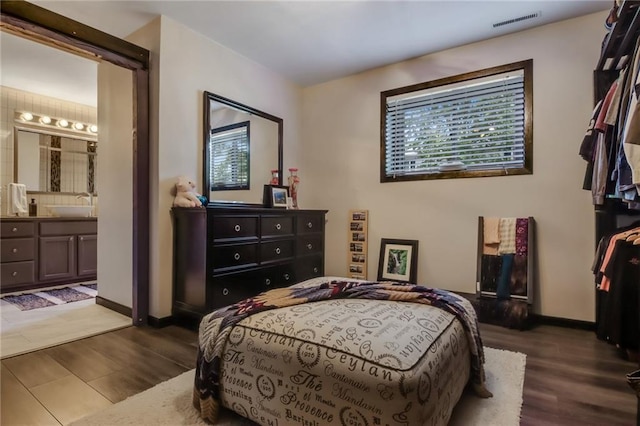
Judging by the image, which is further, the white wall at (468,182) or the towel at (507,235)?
the towel at (507,235)

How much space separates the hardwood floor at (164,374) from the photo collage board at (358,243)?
1.55m

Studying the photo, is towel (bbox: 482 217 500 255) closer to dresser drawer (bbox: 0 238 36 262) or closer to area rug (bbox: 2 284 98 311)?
area rug (bbox: 2 284 98 311)

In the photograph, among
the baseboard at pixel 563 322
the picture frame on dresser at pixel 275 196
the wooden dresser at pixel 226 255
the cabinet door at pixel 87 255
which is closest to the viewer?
the wooden dresser at pixel 226 255

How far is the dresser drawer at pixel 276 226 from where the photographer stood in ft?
9.94

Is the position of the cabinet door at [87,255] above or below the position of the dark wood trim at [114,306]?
above

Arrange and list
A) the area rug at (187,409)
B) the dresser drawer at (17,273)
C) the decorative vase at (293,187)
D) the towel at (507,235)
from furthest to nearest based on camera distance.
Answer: the decorative vase at (293,187) → the dresser drawer at (17,273) → the towel at (507,235) → the area rug at (187,409)

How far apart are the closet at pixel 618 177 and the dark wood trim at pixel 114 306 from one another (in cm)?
378

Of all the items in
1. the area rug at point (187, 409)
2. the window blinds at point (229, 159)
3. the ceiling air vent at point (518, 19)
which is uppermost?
the ceiling air vent at point (518, 19)

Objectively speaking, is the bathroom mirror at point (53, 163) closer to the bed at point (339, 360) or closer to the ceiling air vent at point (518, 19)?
the bed at point (339, 360)

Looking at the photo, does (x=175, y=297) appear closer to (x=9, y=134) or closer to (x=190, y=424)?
(x=190, y=424)

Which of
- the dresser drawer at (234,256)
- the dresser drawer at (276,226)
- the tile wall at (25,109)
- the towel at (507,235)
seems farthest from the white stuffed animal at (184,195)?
the tile wall at (25,109)

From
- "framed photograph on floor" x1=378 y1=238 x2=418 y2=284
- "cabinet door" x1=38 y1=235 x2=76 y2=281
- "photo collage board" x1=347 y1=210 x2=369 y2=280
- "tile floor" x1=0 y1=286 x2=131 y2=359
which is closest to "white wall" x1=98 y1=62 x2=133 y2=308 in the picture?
"tile floor" x1=0 y1=286 x2=131 y2=359

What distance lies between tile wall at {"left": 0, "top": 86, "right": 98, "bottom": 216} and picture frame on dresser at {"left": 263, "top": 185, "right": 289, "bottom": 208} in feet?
11.4

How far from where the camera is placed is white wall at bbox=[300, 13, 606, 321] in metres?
2.73
